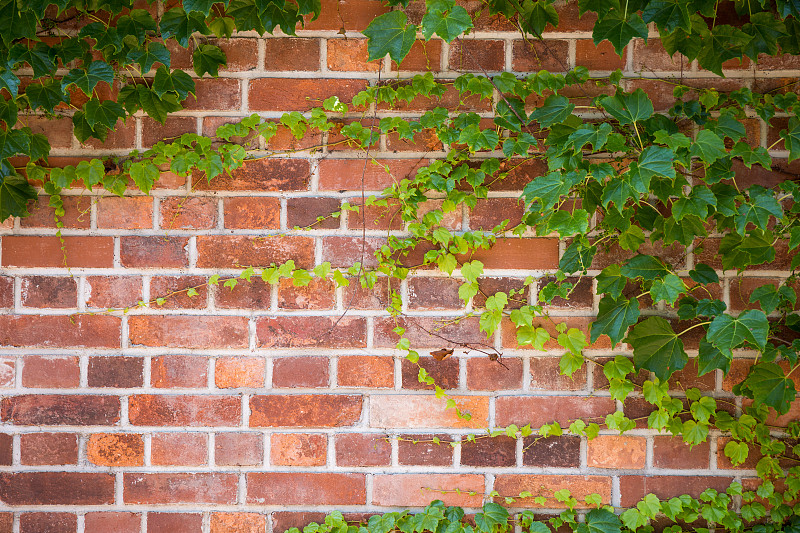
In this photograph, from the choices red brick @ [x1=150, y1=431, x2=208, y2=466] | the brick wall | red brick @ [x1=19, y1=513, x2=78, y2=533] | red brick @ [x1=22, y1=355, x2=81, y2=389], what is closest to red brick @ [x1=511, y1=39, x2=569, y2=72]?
the brick wall

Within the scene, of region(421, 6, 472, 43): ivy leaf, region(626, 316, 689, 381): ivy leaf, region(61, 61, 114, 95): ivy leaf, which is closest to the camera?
region(421, 6, 472, 43): ivy leaf

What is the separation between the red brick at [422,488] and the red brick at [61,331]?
2.58 ft

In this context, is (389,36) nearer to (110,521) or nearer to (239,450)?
(239,450)

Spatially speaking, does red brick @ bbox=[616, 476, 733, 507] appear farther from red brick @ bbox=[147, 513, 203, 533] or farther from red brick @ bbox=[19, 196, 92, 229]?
red brick @ bbox=[19, 196, 92, 229]

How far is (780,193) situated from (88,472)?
1.92m

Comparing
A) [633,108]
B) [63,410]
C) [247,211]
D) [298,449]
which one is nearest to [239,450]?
[298,449]

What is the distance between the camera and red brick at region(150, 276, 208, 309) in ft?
4.26

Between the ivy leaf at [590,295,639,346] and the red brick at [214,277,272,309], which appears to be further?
the red brick at [214,277,272,309]

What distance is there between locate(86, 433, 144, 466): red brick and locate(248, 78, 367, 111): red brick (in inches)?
37.0

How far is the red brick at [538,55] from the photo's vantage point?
1.28 m

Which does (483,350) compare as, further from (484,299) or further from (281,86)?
(281,86)

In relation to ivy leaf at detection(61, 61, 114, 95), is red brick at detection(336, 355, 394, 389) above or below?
below

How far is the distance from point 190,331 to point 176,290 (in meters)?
0.11

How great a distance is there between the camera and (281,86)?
4.21 feet
